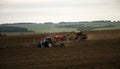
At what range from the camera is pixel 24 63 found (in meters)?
18.0

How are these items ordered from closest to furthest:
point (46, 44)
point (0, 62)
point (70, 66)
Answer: point (70, 66), point (0, 62), point (46, 44)

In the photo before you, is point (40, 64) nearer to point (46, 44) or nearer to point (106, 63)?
point (106, 63)

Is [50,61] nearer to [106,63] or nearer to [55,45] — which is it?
[106,63]

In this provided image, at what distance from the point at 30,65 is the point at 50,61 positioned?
5.89ft

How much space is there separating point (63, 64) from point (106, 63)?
2621 mm

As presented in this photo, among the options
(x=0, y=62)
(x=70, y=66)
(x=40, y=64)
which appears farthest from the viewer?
(x=0, y=62)

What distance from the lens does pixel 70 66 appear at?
16234mm

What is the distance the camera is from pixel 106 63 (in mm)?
17000

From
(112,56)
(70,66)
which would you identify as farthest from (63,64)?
(112,56)

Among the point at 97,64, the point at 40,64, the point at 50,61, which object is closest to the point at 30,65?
the point at 40,64

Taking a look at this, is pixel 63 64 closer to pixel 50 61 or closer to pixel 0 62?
pixel 50 61

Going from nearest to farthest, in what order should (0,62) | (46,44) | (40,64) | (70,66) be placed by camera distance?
(70,66)
(40,64)
(0,62)
(46,44)

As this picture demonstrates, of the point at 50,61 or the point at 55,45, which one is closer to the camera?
the point at 50,61

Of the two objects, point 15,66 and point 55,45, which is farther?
point 55,45
